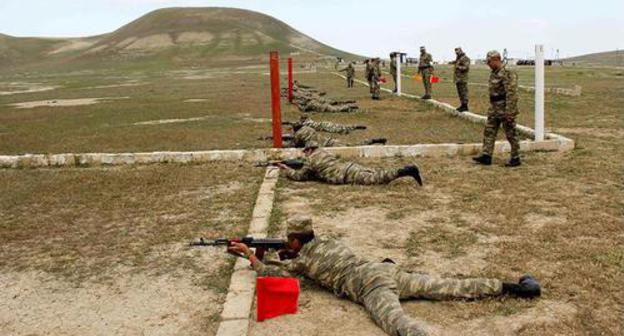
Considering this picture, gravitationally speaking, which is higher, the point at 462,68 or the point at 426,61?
the point at 426,61

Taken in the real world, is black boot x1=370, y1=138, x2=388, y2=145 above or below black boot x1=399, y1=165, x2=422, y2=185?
above

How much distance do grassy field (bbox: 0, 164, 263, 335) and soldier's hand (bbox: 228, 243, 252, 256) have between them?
253mm

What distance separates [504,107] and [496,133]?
16.4 inches

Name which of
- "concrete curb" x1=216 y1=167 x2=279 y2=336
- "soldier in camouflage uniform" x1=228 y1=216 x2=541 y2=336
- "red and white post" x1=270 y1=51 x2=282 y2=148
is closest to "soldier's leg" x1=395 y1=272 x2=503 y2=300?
"soldier in camouflage uniform" x1=228 y1=216 x2=541 y2=336

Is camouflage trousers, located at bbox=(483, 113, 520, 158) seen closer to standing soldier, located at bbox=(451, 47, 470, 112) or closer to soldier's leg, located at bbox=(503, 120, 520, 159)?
soldier's leg, located at bbox=(503, 120, 520, 159)

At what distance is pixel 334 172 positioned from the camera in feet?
28.8

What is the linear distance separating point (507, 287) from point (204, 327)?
7.34 feet

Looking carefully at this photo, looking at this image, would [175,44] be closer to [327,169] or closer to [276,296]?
[327,169]

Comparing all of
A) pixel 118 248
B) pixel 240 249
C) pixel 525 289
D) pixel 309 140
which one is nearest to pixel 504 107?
pixel 309 140

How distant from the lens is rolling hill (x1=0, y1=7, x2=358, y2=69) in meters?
102

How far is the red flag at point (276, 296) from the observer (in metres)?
4.54

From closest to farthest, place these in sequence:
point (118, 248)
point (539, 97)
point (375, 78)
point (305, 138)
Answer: point (118, 248), point (539, 97), point (305, 138), point (375, 78)

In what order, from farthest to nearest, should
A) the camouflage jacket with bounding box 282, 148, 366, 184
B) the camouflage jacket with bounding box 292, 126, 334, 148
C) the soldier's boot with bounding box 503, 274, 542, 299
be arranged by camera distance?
1. the camouflage jacket with bounding box 292, 126, 334, 148
2. the camouflage jacket with bounding box 282, 148, 366, 184
3. the soldier's boot with bounding box 503, 274, 542, 299

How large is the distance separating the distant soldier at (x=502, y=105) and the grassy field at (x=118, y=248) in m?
3.69
